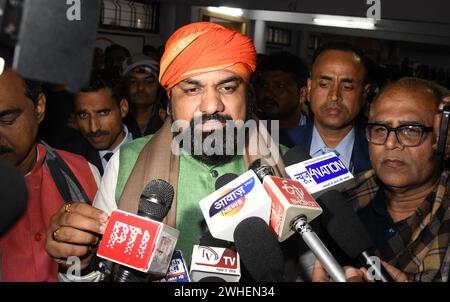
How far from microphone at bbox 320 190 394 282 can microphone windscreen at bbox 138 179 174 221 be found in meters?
0.38

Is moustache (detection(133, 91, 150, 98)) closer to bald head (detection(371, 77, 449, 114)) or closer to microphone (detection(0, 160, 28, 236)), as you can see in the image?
bald head (detection(371, 77, 449, 114))

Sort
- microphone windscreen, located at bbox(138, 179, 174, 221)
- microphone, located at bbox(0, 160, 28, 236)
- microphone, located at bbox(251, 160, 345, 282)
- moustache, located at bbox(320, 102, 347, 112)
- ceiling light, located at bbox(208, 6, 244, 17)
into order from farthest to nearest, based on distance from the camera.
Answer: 1. ceiling light, located at bbox(208, 6, 244, 17)
2. moustache, located at bbox(320, 102, 347, 112)
3. microphone windscreen, located at bbox(138, 179, 174, 221)
4. microphone, located at bbox(251, 160, 345, 282)
5. microphone, located at bbox(0, 160, 28, 236)

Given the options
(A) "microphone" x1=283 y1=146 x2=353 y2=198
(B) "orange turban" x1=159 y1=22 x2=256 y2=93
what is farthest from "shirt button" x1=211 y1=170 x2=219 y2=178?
(A) "microphone" x1=283 y1=146 x2=353 y2=198

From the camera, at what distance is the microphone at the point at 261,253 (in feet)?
3.58

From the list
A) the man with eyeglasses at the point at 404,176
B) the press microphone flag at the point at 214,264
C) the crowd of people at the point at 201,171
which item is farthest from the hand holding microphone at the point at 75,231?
the man with eyeglasses at the point at 404,176

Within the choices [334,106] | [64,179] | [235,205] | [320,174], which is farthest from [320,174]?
[334,106]

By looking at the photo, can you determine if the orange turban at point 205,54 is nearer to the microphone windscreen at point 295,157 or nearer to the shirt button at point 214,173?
the shirt button at point 214,173

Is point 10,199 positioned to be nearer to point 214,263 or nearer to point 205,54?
point 214,263

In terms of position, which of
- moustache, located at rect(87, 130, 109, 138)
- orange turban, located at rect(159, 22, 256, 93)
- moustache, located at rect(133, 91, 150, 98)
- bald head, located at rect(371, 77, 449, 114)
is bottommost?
moustache, located at rect(87, 130, 109, 138)

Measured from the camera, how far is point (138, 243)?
1.07 m

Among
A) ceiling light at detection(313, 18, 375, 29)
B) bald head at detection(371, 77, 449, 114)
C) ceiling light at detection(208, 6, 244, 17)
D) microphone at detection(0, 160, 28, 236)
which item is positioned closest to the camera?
microphone at detection(0, 160, 28, 236)

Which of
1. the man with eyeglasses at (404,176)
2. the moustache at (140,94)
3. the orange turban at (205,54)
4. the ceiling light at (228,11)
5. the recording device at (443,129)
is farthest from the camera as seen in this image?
the ceiling light at (228,11)

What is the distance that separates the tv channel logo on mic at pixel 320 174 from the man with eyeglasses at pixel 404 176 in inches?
11.8

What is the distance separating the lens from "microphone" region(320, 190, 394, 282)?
3.92ft
